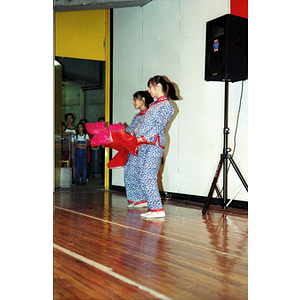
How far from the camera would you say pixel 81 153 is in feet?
23.6

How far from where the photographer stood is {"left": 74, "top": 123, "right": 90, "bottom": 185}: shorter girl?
23.5 ft

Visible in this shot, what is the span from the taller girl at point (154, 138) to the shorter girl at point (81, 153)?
383 centimetres

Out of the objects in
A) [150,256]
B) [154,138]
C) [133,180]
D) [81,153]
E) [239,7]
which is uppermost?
[239,7]

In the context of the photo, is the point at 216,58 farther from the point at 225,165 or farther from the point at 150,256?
the point at 150,256

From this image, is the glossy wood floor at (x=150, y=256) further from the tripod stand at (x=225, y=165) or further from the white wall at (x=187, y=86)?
the white wall at (x=187, y=86)

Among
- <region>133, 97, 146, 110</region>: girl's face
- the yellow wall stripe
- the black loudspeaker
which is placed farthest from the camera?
the yellow wall stripe

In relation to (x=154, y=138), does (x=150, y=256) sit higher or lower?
lower

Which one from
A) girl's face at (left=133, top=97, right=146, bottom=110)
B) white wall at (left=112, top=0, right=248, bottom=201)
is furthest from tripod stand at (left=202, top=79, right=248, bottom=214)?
girl's face at (left=133, top=97, right=146, bottom=110)

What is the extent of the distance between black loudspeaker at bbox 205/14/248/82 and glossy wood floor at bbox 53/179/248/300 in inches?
56.0

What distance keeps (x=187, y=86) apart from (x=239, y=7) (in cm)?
120

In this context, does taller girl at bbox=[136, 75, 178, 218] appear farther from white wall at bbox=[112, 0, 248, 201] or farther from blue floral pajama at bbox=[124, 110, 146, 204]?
white wall at bbox=[112, 0, 248, 201]

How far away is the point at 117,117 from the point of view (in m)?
6.54

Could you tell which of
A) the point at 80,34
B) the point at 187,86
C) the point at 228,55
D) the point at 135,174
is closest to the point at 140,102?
the point at 135,174
